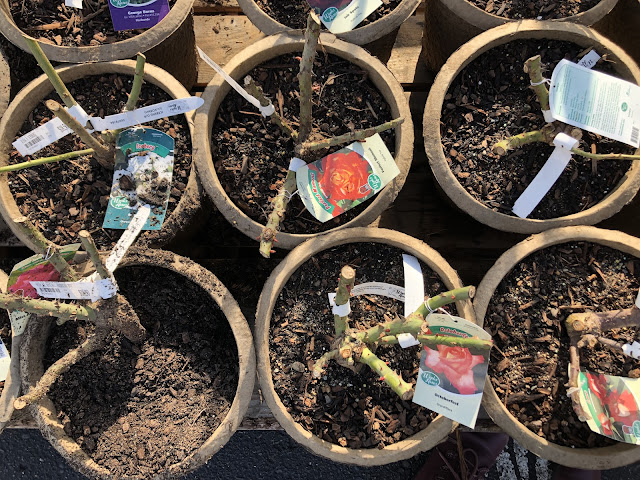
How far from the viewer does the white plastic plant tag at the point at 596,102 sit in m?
1.05

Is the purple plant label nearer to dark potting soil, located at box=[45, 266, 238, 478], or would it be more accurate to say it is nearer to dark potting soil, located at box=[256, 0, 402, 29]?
dark potting soil, located at box=[256, 0, 402, 29]

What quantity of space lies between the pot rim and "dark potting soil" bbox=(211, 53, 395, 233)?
0.22m

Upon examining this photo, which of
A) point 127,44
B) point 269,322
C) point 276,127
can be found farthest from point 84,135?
point 269,322

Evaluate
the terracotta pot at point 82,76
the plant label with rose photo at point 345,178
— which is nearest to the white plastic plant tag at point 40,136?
the terracotta pot at point 82,76

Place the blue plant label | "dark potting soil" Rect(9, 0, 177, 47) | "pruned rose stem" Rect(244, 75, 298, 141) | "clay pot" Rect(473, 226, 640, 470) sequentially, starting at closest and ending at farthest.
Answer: "pruned rose stem" Rect(244, 75, 298, 141) < "clay pot" Rect(473, 226, 640, 470) < the blue plant label < "dark potting soil" Rect(9, 0, 177, 47)

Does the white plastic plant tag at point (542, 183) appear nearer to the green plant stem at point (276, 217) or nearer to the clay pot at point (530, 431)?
the clay pot at point (530, 431)

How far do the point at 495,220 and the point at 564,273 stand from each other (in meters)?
0.20

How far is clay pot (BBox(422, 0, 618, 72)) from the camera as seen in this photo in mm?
1175

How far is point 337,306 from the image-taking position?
86 cm

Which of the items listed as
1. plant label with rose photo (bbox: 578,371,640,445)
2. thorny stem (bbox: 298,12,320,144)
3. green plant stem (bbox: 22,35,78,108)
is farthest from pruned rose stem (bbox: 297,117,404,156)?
plant label with rose photo (bbox: 578,371,640,445)

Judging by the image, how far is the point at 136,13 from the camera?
1189 millimetres

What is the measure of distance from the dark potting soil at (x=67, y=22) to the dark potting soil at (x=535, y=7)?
0.83 m

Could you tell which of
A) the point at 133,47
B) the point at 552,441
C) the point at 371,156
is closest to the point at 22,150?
the point at 133,47

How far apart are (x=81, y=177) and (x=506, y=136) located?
105 cm
